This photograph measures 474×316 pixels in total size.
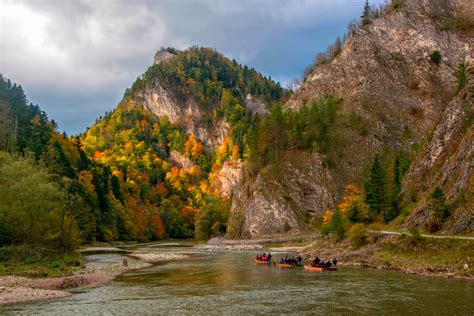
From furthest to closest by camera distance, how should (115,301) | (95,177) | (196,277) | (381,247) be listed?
(95,177), (381,247), (196,277), (115,301)

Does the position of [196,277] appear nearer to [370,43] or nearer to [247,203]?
[247,203]

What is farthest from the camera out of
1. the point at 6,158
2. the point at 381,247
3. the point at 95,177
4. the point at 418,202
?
the point at 95,177

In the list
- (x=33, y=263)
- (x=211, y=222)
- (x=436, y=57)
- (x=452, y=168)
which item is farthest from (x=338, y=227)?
(x=436, y=57)

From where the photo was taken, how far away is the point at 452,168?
71.2 m

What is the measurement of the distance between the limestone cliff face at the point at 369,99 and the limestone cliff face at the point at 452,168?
43.6 m

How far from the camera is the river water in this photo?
119 ft

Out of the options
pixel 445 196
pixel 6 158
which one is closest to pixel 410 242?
pixel 445 196

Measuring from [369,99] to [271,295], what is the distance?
398 feet

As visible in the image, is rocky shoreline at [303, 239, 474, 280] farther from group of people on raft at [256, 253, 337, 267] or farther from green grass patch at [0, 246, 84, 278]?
green grass patch at [0, 246, 84, 278]

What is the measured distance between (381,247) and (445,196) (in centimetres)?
1246

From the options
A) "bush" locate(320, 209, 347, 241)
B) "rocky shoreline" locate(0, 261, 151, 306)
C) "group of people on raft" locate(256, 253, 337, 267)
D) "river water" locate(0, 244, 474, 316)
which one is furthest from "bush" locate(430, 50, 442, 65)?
"rocky shoreline" locate(0, 261, 151, 306)

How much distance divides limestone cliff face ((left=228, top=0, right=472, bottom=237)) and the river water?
75389 millimetres

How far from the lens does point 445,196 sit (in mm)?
67312

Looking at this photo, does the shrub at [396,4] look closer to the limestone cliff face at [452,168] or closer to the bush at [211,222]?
the limestone cliff face at [452,168]
